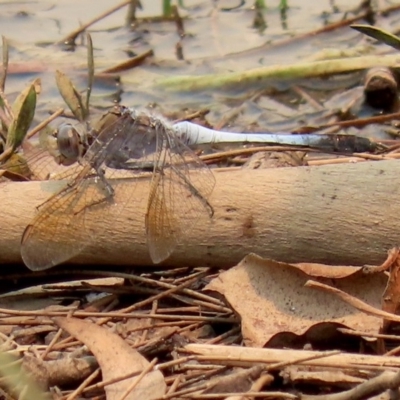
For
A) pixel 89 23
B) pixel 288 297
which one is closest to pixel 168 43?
pixel 89 23

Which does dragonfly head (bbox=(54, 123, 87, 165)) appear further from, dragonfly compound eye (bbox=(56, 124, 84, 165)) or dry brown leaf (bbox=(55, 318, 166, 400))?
dry brown leaf (bbox=(55, 318, 166, 400))

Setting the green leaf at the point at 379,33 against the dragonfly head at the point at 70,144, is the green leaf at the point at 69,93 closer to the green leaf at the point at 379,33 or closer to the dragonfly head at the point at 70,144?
the dragonfly head at the point at 70,144

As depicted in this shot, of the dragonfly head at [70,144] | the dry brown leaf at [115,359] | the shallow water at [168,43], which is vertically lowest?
the shallow water at [168,43]

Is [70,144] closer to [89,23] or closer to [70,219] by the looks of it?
[70,219]

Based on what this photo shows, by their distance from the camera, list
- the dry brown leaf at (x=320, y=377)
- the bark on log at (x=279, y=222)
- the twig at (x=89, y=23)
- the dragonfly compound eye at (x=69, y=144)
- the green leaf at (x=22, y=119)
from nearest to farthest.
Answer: the dry brown leaf at (x=320, y=377) → the bark on log at (x=279, y=222) → the dragonfly compound eye at (x=69, y=144) → the green leaf at (x=22, y=119) → the twig at (x=89, y=23)

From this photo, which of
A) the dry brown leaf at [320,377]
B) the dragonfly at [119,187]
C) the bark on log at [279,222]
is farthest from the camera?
the dragonfly at [119,187]

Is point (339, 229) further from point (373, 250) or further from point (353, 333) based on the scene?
point (353, 333)

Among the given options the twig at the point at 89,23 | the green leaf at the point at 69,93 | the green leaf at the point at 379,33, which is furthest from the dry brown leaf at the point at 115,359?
the twig at the point at 89,23

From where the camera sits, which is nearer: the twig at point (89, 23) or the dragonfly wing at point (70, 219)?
the dragonfly wing at point (70, 219)
